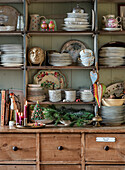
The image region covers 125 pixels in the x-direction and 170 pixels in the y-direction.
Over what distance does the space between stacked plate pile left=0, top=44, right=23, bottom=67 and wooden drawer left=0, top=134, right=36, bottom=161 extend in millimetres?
819

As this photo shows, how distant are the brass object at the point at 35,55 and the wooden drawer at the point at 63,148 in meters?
0.88

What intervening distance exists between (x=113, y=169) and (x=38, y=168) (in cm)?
70

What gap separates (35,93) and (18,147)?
64 centimetres

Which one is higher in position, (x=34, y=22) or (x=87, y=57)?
(x=34, y=22)

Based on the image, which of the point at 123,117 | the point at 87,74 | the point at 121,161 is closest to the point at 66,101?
the point at 87,74

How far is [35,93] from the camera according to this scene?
9.14 feet

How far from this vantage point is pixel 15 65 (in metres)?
2.80

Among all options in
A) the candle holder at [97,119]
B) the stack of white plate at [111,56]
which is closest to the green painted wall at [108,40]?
the stack of white plate at [111,56]

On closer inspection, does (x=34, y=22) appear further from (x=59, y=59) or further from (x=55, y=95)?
(x=55, y=95)

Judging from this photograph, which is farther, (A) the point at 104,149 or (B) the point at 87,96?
(B) the point at 87,96

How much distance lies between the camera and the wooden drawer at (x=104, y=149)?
2.37 m

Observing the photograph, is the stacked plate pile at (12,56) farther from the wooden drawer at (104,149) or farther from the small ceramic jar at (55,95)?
the wooden drawer at (104,149)

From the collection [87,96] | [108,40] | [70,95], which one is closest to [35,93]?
[70,95]

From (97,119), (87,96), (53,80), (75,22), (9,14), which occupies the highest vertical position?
(9,14)
